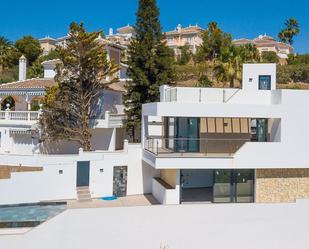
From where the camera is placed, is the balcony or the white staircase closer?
the white staircase

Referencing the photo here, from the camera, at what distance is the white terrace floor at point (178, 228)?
19.0m

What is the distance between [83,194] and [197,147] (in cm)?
757

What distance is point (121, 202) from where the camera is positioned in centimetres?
2245

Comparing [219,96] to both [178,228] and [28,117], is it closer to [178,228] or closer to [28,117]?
[178,228]

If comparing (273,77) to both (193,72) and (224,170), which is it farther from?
(193,72)

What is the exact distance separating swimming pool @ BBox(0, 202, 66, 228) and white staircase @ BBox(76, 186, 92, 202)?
92.4 inches

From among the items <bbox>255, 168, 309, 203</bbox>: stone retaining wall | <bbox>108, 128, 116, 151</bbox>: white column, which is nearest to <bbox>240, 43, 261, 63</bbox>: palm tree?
<bbox>108, 128, 116, 151</bbox>: white column

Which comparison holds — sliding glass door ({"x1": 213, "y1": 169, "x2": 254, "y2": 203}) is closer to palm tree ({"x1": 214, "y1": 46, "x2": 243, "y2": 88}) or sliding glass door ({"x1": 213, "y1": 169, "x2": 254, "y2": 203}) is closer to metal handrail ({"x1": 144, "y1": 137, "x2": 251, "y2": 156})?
metal handrail ({"x1": 144, "y1": 137, "x2": 251, "y2": 156})

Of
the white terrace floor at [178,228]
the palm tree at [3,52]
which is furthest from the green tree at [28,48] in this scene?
the white terrace floor at [178,228]

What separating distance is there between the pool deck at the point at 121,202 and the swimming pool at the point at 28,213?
105 centimetres

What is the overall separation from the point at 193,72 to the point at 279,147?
120ft

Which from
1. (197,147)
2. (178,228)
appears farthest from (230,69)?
(178,228)

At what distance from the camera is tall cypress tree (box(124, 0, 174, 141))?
29.8 meters

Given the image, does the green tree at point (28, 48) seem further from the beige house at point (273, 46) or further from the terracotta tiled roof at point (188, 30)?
the beige house at point (273, 46)
